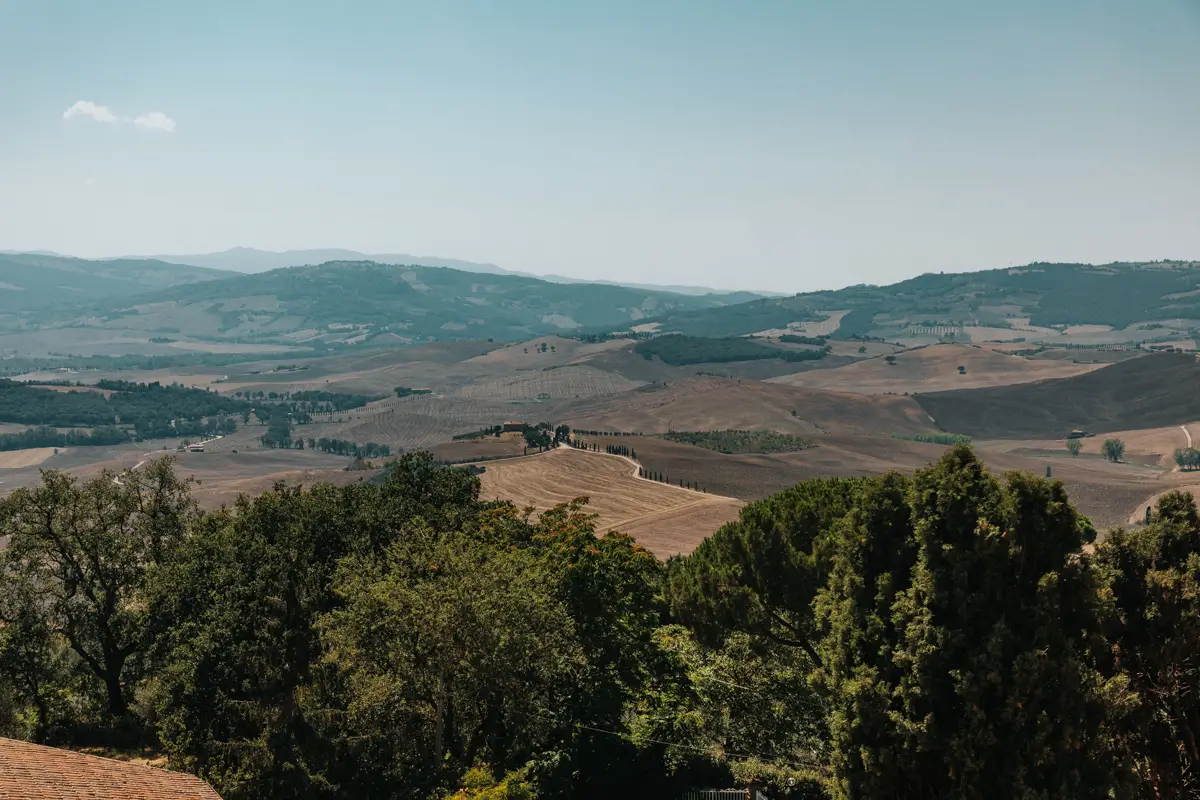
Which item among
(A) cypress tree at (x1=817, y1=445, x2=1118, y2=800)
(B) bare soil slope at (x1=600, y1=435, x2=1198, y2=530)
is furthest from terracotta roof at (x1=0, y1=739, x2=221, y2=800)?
(B) bare soil slope at (x1=600, y1=435, x2=1198, y2=530)

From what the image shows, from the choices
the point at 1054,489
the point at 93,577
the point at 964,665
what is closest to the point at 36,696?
the point at 93,577

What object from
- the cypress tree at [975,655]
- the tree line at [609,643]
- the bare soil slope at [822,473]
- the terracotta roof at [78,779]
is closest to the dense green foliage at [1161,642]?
the tree line at [609,643]

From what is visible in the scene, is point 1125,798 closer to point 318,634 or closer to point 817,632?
point 817,632

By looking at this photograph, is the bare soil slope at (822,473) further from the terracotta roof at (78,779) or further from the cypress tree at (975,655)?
the terracotta roof at (78,779)

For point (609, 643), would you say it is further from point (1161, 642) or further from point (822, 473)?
point (822, 473)

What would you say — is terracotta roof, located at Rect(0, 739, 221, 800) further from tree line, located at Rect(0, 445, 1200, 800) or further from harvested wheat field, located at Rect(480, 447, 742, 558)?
harvested wheat field, located at Rect(480, 447, 742, 558)

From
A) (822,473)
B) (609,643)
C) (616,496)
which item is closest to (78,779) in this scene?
(609,643)
